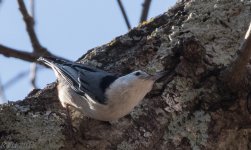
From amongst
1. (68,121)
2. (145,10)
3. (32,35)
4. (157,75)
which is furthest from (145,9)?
(68,121)

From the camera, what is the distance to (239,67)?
185 cm

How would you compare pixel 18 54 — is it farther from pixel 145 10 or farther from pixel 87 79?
pixel 145 10

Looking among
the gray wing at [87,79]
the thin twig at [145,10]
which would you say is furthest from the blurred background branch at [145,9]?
the gray wing at [87,79]

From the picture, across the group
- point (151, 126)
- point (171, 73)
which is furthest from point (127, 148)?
point (171, 73)

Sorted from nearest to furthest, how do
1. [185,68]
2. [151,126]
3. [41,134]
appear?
[41,134]
[151,126]
[185,68]

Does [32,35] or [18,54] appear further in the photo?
[32,35]

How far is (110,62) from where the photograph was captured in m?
2.10

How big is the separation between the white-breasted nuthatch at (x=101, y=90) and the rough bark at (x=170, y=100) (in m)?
0.04

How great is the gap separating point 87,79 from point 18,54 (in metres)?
0.66

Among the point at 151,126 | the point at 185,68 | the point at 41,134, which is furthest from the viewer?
the point at 185,68

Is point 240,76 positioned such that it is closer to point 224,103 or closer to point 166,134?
point 224,103

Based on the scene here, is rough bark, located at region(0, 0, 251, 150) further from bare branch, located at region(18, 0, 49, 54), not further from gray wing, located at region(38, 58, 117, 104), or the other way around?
bare branch, located at region(18, 0, 49, 54)

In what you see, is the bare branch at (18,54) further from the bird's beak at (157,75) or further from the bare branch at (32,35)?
the bird's beak at (157,75)

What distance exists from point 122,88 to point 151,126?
23cm
